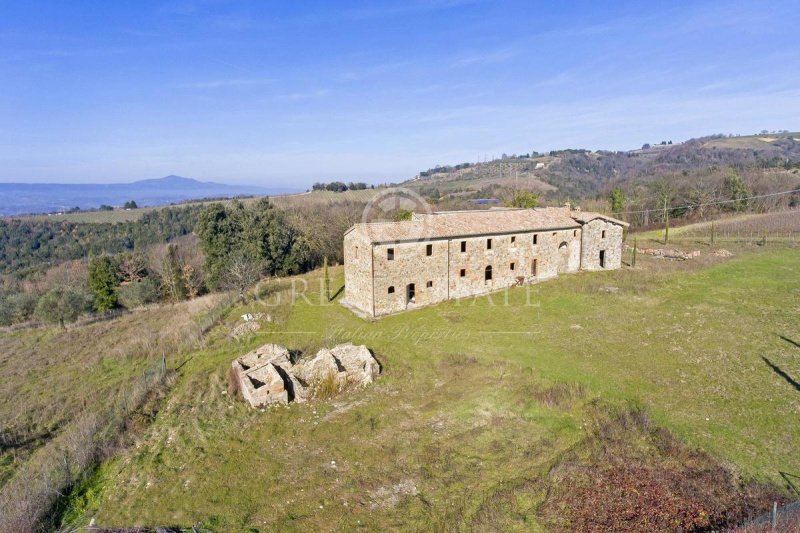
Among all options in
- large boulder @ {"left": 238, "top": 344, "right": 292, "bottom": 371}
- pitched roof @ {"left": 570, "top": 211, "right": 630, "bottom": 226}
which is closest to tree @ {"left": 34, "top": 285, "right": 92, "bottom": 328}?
large boulder @ {"left": 238, "top": 344, "right": 292, "bottom": 371}

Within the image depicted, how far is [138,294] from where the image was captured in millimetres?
39469

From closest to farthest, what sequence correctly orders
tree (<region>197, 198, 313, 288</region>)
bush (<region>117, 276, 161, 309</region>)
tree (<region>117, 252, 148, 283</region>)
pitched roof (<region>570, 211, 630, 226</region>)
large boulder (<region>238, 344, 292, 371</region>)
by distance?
large boulder (<region>238, 344, 292, 371</region>) < pitched roof (<region>570, 211, 630, 226</region>) < bush (<region>117, 276, 161, 309</region>) < tree (<region>197, 198, 313, 288</region>) < tree (<region>117, 252, 148, 283</region>)

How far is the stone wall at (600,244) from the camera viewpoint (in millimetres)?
33219

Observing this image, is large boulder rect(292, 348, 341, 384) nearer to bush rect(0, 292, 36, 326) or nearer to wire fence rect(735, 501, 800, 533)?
wire fence rect(735, 501, 800, 533)

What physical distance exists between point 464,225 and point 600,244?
13123 mm

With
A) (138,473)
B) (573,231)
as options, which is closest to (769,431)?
(138,473)

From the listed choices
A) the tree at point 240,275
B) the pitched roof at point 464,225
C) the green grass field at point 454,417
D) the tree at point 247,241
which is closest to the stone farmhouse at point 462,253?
the pitched roof at point 464,225

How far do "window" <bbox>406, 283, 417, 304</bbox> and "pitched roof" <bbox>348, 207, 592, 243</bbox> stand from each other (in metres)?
2.91

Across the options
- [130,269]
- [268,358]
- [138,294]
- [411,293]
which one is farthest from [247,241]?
[268,358]

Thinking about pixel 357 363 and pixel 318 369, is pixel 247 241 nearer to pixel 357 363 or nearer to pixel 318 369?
pixel 357 363

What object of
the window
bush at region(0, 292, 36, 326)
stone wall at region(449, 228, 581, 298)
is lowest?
bush at region(0, 292, 36, 326)

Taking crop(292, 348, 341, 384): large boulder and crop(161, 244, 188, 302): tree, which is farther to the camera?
crop(161, 244, 188, 302): tree

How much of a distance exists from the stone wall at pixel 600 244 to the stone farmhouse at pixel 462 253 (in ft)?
0.23

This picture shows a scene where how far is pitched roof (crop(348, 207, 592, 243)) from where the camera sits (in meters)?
25.0
